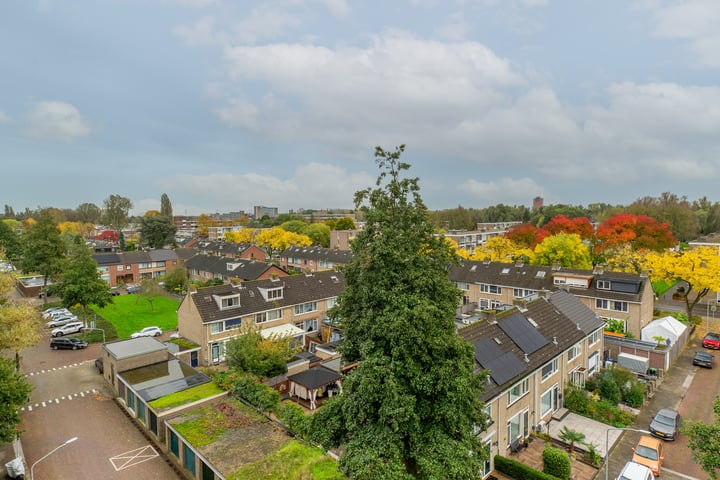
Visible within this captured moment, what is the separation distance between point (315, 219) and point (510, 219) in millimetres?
99248

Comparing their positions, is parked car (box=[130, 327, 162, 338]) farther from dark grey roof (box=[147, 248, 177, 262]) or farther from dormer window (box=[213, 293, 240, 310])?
dark grey roof (box=[147, 248, 177, 262])

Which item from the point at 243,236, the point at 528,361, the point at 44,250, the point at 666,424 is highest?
the point at 243,236

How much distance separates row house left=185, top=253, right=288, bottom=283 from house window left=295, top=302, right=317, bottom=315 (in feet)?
26.9

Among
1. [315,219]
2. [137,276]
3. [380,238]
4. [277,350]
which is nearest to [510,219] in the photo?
[315,219]

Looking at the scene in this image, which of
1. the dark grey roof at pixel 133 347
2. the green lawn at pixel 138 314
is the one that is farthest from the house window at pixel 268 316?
the green lawn at pixel 138 314

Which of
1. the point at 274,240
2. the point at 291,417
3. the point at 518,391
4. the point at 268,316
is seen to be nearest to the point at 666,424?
the point at 518,391

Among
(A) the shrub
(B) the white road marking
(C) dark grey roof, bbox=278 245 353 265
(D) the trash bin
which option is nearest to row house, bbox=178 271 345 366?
(B) the white road marking

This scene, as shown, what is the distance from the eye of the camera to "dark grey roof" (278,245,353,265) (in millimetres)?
70938

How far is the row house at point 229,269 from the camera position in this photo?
52469mm

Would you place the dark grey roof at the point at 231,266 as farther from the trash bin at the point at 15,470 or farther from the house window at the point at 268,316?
the trash bin at the point at 15,470

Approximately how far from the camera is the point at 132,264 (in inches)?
2766

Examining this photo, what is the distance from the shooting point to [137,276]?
71.1 metres

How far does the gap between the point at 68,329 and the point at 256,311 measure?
2035 centimetres

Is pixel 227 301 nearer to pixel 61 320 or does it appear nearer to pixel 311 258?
pixel 61 320
